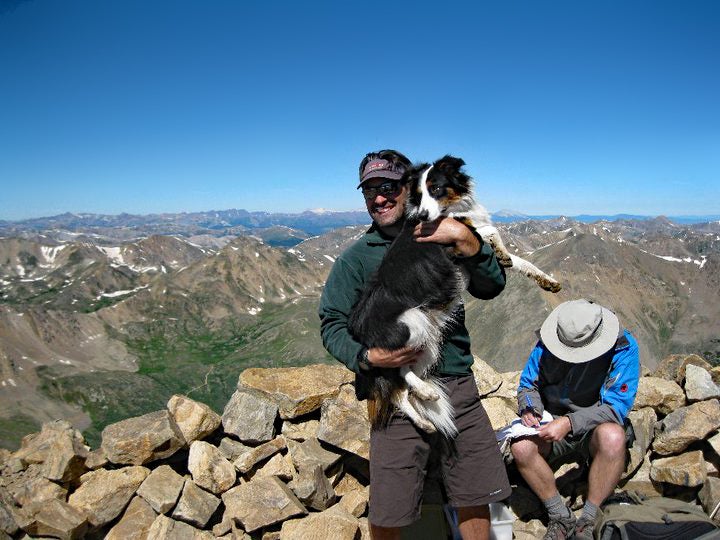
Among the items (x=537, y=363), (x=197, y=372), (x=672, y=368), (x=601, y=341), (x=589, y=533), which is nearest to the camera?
(x=589, y=533)

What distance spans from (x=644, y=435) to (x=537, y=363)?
106 inches

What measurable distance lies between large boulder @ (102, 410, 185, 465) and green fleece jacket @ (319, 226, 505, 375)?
12.9 feet

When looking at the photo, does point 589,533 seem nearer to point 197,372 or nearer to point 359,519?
point 359,519

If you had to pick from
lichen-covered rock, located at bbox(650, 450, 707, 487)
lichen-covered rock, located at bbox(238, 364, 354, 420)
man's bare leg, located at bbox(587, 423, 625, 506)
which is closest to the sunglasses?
man's bare leg, located at bbox(587, 423, 625, 506)

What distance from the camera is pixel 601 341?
578 centimetres

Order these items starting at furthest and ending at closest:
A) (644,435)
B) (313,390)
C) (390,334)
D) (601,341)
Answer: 1. (313,390)
2. (644,435)
3. (601,341)
4. (390,334)

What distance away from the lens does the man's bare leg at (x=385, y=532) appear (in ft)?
13.6

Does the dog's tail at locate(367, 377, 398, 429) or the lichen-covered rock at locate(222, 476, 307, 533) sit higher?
the dog's tail at locate(367, 377, 398, 429)

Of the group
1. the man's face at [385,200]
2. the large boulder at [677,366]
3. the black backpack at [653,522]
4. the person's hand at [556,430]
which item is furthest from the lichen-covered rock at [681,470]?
the man's face at [385,200]

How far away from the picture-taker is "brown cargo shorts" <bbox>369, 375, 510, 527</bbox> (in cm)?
412

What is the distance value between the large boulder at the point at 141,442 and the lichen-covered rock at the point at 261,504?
1.24 metres

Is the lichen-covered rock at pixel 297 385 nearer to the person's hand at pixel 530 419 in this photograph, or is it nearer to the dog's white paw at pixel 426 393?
the person's hand at pixel 530 419

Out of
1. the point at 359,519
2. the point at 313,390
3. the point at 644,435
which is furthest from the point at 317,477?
the point at 644,435

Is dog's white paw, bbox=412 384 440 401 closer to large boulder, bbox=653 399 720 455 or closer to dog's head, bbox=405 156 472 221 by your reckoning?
dog's head, bbox=405 156 472 221
